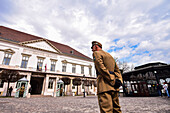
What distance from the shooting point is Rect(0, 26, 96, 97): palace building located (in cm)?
2003

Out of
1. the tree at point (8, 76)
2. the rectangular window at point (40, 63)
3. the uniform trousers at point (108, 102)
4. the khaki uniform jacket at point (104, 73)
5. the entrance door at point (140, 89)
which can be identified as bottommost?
the entrance door at point (140, 89)

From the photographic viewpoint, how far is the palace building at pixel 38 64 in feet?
65.7

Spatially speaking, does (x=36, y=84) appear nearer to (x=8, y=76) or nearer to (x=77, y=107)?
(x=8, y=76)

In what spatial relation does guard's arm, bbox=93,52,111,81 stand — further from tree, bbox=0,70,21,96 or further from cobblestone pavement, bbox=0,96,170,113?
tree, bbox=0,70,21,96

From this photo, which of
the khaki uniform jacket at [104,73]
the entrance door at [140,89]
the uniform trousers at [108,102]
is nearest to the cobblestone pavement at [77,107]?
the uniform trousers at [108,102]

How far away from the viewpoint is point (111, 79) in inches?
73.5

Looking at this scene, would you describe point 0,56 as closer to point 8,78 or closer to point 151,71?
point 8,78

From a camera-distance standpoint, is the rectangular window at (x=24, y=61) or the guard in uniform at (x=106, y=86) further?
the rectangular window at (x=24, y=61)

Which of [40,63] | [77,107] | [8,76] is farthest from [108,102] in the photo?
[40,63]

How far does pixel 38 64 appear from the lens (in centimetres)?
2348

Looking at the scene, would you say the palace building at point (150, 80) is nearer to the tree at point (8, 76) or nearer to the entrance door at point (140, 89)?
the entrance door at point (140, 89)

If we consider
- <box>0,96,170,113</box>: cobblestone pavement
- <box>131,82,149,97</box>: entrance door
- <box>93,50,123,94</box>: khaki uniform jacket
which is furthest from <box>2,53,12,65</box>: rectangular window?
<box>131,82,149,97</box>: entrance door

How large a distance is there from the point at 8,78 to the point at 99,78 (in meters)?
18.3

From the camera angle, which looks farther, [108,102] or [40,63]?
[40,63]
